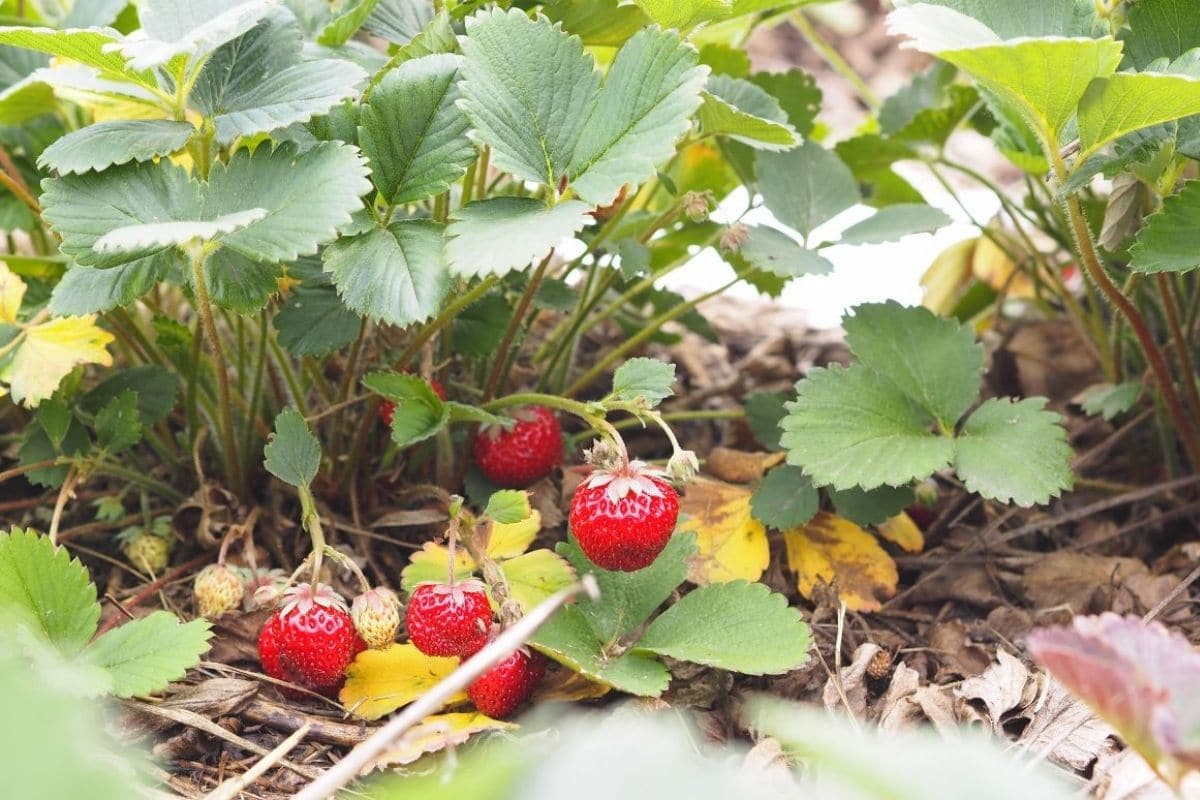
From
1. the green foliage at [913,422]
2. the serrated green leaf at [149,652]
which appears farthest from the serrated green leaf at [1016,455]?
the serrated green leaf at [149,652]

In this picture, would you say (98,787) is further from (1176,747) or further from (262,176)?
(262,176)

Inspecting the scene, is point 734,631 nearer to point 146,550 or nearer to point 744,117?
point 744,117

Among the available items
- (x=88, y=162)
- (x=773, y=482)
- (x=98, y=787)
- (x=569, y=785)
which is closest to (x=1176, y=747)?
(x=569, y=785)

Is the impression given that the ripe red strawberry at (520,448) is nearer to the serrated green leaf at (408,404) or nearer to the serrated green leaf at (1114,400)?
the serrated green leaf at (408,404)

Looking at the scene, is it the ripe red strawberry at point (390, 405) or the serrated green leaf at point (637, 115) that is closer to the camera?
the serrated green leaf at point (637, 115)

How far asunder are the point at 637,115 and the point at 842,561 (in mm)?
587

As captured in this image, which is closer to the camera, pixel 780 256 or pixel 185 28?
pixel 185 28

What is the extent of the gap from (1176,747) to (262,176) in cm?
78

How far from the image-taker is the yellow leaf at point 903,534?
1.42m

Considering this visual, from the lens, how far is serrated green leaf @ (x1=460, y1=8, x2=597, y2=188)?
1.02 m

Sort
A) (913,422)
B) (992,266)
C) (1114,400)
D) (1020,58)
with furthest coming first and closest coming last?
1. (992,266)
2. (1114,400)
3. (913,422)
4. (1020,58)

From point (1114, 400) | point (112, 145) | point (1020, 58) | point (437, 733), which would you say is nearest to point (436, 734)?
point (437, 733)

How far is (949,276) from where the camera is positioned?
1.92 metres

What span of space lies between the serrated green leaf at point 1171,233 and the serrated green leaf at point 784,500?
40 centimetres
